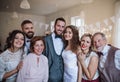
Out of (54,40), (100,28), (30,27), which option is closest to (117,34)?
(100,28)

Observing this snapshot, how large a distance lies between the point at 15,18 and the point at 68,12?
0.48m

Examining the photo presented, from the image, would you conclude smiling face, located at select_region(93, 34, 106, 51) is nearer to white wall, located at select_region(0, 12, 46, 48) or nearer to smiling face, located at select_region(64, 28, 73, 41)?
smiling face, located at select_region(64, 28, 73, 41)

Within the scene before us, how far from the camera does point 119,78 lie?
5.22 ft

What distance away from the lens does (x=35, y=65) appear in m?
1.52

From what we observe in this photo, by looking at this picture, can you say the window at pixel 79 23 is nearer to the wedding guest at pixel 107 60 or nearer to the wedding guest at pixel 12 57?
the wedding guest at pixel 107 60

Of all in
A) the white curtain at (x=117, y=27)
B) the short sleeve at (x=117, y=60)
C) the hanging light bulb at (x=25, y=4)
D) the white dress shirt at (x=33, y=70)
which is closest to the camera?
the white dress shirt at (x=33, y=70)

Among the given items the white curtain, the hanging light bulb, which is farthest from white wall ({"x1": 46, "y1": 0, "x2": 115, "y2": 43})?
the hanging light bulb

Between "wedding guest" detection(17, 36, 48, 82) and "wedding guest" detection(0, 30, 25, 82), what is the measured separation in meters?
0.06

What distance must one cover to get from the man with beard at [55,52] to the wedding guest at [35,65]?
73 millimetres

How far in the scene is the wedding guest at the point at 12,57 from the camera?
1.48 m

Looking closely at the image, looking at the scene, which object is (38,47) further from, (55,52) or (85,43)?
(85,43)

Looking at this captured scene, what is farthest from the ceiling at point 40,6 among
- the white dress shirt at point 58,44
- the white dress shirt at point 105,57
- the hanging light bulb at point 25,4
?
the white dress shirt at point 105,57

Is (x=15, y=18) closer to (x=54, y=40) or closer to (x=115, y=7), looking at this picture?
(x=54, y=40)

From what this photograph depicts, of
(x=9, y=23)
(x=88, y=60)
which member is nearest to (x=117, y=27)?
(x=88, y=60)
